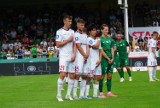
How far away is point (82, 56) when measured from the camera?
49.2 feet

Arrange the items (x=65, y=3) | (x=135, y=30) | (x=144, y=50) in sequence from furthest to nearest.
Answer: (x=65, y=3), (x=135, y=30), (x=144, y=50)

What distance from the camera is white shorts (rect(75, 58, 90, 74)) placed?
1488 centimetres

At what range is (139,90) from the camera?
59.8ft

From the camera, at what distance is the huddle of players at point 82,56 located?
1454 centimetres

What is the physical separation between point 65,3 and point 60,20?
3.20 m

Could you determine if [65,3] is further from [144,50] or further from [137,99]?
[137,99]

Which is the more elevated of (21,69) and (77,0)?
(77,0)

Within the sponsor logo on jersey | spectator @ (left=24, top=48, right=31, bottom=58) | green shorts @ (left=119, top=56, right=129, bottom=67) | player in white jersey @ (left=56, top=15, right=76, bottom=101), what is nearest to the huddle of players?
player in white jersey @ (left=56, top=15, right=76, bottom=101)

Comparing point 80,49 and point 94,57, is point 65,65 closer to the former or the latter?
point 80,49

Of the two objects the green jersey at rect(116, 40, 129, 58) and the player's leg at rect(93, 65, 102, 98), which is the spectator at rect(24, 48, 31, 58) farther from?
the player's leg at rect(93, 65, 102, 98)

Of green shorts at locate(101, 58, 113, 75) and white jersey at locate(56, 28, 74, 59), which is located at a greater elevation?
white jersey at locate(56, 28, 74, 59)

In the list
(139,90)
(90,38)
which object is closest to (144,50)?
(139,90)

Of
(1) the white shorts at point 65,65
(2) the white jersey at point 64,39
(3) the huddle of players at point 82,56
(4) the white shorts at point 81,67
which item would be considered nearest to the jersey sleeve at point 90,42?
(3) the huddle of players at point 82,56

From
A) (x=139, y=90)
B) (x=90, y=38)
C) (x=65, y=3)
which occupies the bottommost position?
(x=139, y=90)
